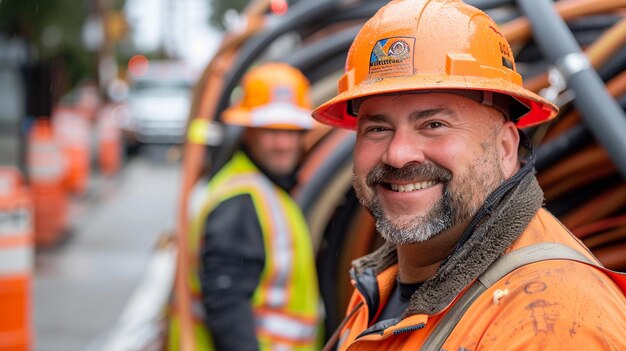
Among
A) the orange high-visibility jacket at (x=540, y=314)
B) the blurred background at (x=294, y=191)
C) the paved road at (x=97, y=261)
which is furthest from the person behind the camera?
the paved road at (x=97, y=261)

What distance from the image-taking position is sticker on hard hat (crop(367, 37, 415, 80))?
1948 mm

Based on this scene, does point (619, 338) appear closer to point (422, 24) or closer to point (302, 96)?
point (422, 24)

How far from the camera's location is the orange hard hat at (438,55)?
1.90 meters

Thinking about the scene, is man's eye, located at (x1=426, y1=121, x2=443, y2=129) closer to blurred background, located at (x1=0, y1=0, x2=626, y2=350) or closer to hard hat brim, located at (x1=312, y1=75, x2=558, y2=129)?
hard hat brim, located at (x1=312, y1=75, x2=558, y2=129)

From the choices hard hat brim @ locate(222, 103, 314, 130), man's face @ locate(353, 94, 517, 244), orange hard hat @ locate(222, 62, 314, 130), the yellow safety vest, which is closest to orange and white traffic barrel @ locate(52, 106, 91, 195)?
orange hard hat @ locate(222, 62, 314, 130)

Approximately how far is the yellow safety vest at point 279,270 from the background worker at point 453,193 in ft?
5.86

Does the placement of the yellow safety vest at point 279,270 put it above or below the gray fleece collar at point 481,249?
below

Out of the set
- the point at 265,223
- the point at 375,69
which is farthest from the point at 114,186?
the point at 375,69

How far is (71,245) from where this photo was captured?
36.4 feet

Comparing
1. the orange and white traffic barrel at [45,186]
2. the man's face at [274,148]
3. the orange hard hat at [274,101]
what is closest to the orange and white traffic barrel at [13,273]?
the orange hard hat at [274,101]

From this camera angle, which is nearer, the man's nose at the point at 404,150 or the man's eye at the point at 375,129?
the man's nose at the point at 404,150

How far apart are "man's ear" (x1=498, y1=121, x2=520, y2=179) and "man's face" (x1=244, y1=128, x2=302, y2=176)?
87.2 inches

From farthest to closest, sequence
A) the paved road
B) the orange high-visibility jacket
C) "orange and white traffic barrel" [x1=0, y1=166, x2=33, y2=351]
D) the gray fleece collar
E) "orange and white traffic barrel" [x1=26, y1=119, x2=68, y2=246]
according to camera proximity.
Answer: "orange and white traffic barrel" [x1=26, y1=119, x2=68, y2=246] → the paved road → "orange and white traffic barrel" [x1=0, y1=166, x2=33, y2=351] → the gray fleece collar → the orange high-visibility jacket

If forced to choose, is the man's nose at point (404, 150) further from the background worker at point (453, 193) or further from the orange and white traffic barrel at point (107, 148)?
the orange and white traffic barrel at point (107, 148)
